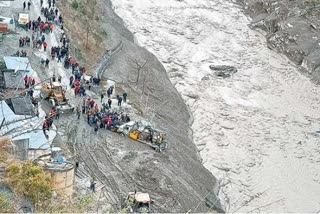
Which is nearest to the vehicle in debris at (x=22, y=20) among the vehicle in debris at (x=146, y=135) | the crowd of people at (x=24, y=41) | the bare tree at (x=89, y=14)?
the crowd of people at (x=24, y=41)

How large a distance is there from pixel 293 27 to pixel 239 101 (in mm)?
18529

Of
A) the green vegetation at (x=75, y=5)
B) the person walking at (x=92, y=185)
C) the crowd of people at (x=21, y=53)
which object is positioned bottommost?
the person walking at (x=92, y=185)

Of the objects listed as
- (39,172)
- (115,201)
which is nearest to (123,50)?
(115,201)

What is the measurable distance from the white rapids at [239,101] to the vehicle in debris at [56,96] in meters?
10.5

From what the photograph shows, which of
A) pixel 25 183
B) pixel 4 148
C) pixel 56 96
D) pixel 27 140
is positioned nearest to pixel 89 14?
pixel 56 96

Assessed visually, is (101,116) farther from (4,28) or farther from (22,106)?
A: (4,28)

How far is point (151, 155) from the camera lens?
135 feet

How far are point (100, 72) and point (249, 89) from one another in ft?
45.7

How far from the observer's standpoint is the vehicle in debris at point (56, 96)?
4219 cm

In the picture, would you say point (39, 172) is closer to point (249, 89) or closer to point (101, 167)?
point (101, 167)

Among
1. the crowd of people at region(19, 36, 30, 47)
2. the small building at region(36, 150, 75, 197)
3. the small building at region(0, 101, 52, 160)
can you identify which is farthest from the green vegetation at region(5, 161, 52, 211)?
the crowd of people at region(19, 36, 30, 47)

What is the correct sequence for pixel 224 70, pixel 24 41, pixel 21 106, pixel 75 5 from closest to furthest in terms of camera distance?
pixel 21 106
pixel 24 41
pixel 224 70
pixel 75 5

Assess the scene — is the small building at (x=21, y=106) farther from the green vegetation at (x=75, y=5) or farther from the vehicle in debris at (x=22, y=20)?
the green vegetation at (x=75, y=5)

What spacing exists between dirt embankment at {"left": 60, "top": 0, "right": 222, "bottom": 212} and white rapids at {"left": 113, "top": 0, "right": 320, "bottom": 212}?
5.08 feet
